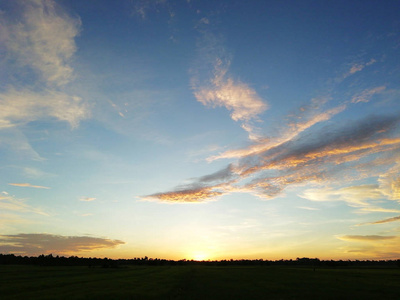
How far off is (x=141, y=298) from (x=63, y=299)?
1174cm

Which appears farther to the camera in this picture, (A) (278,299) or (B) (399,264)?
(B) (399,264)

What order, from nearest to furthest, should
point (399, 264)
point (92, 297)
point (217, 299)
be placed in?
1. point (217, 299)
2. point (92, 297)
3. point (399, 264)

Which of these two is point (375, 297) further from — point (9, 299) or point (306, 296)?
point (9, 299)

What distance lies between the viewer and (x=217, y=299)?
1545 inches

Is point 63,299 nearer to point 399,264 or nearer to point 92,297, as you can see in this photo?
point 92,297

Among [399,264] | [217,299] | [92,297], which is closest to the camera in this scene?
[217,299]

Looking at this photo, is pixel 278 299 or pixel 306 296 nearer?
pixel 278 299

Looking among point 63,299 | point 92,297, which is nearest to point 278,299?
point 92,297

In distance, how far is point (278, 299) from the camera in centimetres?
3934

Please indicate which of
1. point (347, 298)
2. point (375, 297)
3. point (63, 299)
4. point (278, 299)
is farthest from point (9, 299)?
point (375, 297)

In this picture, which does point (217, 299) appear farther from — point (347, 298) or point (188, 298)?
point (347, 298)

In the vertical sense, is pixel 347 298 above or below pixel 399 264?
below

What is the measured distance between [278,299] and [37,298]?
3683 cm

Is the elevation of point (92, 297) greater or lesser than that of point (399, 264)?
lesser
